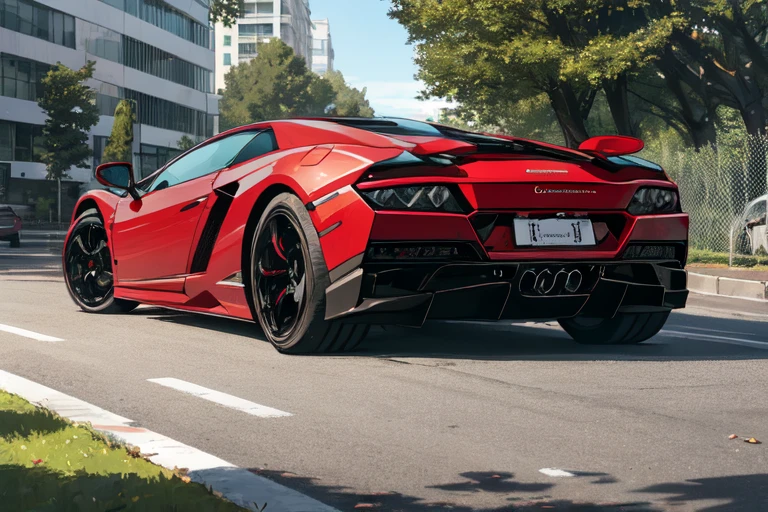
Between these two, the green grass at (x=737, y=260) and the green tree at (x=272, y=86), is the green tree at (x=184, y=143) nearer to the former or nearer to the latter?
the green tree at (x=272, y=86)

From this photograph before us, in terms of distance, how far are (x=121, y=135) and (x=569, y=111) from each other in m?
27.8

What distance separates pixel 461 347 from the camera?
269 inches

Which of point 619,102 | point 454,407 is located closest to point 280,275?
point 454,407

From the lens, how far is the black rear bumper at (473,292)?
572 centimetres

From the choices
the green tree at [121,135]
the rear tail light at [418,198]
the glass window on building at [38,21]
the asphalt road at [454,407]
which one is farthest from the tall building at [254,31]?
the rear tail light at [418,198]

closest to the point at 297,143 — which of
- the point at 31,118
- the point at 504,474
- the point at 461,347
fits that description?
the point at 461,347

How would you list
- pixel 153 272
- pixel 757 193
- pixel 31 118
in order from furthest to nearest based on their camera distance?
pixel 31 118, pixel 757 193, pixel 153 272

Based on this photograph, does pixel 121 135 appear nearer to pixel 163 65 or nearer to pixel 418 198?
pixel 163 65

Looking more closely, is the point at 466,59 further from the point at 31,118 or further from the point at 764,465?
the point at 31,118

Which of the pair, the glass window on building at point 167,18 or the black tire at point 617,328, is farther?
the glass window on building at point 167,18

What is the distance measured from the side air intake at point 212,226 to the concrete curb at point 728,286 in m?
9.09

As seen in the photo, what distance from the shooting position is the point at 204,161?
739cm

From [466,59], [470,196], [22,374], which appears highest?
[466,59]

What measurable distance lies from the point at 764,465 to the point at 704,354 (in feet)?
10.0
